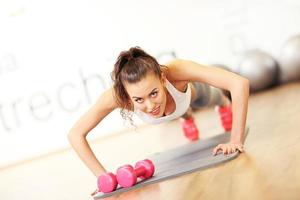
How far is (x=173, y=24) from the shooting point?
4973mm

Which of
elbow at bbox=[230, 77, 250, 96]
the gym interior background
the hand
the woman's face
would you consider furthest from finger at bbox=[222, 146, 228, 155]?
the gym interior background

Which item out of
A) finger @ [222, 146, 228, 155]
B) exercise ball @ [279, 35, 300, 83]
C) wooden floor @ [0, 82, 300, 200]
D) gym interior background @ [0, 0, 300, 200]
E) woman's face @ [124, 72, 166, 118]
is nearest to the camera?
wooden floor @ [0, 82, 300, 200]

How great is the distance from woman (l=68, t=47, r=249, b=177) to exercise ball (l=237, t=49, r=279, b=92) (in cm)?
230

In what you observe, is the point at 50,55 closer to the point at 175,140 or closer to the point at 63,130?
the point at 63,130

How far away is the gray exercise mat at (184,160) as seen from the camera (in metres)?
2.08

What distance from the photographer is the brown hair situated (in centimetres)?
200

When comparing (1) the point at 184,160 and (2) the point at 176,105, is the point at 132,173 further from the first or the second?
(2) the point at 176,105

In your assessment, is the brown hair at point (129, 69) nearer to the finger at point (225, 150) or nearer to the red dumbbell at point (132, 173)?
the red dumbbell at point (132, 173)

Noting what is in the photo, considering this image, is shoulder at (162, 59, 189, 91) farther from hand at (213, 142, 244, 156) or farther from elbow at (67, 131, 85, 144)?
elbow at (67, 131, 85, 144)

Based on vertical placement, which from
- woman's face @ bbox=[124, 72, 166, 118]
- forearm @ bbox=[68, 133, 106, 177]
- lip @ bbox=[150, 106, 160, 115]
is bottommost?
forearm @ bbox=[68, 133, 106, 177]

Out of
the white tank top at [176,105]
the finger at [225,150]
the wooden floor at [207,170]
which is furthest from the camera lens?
the white tank top at [176,105]

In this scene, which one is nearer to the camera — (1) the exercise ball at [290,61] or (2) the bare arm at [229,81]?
(2) the bare arm at [229,81]

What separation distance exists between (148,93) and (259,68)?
2826 mm

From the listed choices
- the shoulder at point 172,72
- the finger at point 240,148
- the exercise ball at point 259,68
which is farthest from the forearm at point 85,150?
the exercise ball at point 259,68
